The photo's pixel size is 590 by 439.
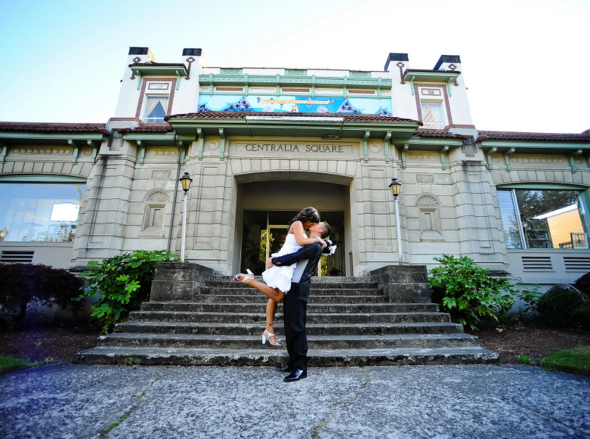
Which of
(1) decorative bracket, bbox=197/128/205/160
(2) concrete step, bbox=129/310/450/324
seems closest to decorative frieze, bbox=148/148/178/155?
(1) decorative bracket, bbox=197/128/205/160

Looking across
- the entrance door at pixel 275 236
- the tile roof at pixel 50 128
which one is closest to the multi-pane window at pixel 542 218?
the entrance door at pixel 275 236

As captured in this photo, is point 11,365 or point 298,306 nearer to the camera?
point 298,306

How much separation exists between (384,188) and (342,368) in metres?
6.96

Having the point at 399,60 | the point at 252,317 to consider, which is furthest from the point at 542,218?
the point at 252,317

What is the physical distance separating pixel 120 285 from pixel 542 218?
13.7 m

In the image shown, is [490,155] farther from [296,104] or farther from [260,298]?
[260,298]

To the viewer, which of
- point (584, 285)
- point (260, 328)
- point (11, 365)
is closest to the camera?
point (11, 365)

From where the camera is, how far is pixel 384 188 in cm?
967

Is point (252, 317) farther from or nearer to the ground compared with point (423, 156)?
nearer to the ground

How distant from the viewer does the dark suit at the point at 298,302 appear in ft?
10.7

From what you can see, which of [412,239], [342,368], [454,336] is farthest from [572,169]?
[342,368]

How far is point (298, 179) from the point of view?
34.6 ft

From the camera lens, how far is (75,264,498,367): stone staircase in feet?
13.3

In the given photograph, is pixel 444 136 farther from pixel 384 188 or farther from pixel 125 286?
pixel 125 286
